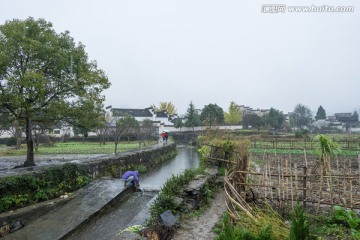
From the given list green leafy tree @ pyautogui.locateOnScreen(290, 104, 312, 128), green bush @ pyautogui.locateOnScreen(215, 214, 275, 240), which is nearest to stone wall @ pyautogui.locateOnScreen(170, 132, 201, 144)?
green leafy tree @ pyautogui.locateOnScreen(290, 104, 312, 128)

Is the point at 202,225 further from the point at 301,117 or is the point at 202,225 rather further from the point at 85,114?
the point at 301,117

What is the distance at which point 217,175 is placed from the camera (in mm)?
13633

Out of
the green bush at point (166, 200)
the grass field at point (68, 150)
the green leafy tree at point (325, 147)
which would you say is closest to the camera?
the green bush at point (166, 200)

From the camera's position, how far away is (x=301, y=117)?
80.9 m

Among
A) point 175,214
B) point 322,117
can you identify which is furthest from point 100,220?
point 322,117

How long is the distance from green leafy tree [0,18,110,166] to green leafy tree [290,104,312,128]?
7328cm

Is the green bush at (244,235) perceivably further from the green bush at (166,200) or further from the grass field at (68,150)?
the grass field at (68,150)

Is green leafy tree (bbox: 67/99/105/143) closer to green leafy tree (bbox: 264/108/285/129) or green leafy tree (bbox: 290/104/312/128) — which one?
green leafy tree (bbox: 264/108/285/129)

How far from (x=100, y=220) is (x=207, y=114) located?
48.5 meters

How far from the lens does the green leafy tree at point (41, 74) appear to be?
11.7 metres

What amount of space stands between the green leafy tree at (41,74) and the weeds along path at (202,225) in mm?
8381

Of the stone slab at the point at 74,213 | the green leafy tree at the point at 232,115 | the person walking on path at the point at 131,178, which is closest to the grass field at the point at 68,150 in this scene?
the person walking on path at the point at 131,178

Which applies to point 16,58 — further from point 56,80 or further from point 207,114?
point 207,114

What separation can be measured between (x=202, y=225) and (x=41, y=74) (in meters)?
9.54
